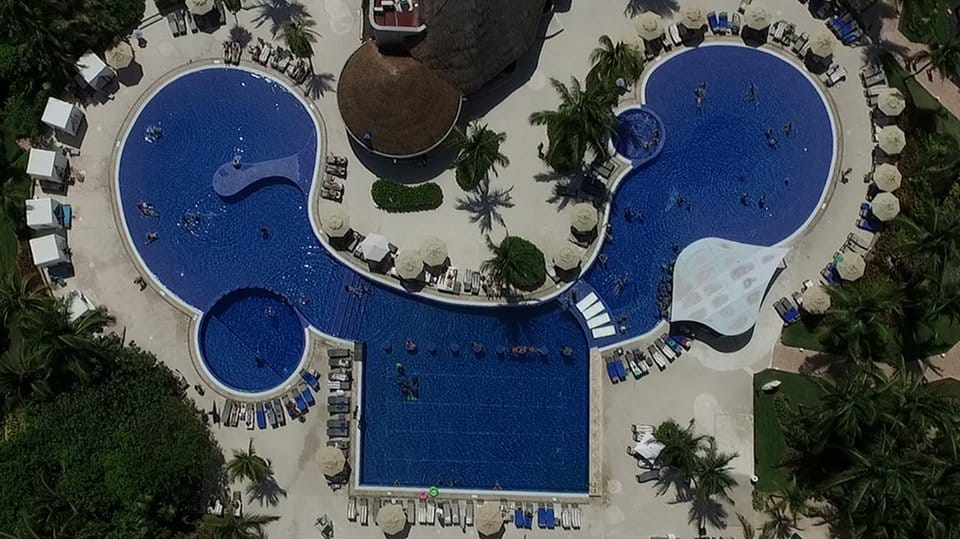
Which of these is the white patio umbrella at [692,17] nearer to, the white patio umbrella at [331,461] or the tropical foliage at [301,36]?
the tropical foliage at [301,36]

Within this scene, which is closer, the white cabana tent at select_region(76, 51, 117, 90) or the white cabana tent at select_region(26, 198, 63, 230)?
the white cabana tent at select_region(26, 198, 63, 230)

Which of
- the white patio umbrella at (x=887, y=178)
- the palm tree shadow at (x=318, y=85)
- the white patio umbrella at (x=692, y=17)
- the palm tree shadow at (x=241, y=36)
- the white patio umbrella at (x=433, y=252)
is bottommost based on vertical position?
the white patio umbrella at (x=433, y=252)

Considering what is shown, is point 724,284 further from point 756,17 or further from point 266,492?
point 266,492

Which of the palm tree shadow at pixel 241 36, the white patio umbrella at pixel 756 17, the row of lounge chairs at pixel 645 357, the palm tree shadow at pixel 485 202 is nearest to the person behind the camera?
the row of lounge chairs at pixel 645 357

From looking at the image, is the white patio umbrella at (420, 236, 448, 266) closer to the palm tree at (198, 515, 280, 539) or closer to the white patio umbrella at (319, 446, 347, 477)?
the white patio umbrella at (319, 446, 347, 477)

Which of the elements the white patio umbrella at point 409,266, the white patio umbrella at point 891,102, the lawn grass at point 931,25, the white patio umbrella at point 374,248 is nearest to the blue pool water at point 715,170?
the white patio umbrella at point 891,102

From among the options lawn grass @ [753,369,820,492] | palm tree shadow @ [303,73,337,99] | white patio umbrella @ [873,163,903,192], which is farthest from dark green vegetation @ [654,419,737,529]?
palm tree shadow @ [303,73,337,99]

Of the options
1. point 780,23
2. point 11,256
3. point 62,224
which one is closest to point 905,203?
point 780,23
